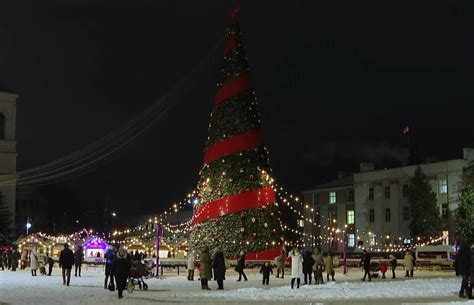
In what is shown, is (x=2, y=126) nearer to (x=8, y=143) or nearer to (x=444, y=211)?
(x=8, y=143)

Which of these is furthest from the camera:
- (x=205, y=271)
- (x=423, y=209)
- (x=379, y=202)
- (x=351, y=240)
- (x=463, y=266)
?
(x=351, y=240)

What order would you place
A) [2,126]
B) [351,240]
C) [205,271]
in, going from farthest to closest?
[2,126] < [351,240] < [205,271]

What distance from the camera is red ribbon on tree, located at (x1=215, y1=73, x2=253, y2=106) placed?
3775 cm

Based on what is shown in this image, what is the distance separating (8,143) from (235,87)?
152 feet

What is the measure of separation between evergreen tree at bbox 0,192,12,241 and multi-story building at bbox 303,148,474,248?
2854 cm

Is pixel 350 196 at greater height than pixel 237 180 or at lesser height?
greater

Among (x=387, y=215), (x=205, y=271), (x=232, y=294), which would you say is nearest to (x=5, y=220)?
(x=387, y=215)

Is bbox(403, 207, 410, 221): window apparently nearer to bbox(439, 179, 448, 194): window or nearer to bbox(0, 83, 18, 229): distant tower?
bbox(439, 179, 448, 194): window

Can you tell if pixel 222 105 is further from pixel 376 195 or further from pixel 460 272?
pixel 376 195

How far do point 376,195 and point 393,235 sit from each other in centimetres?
493

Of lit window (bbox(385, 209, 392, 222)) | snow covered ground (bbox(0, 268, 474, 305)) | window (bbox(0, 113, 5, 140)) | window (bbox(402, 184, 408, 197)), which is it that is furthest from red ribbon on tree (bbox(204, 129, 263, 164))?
window (bbox(0, 113, 5, 140))

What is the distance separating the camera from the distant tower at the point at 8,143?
77.1 meters

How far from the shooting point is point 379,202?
76.0 meters

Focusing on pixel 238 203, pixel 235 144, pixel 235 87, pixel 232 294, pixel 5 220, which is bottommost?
pixel 232 294
